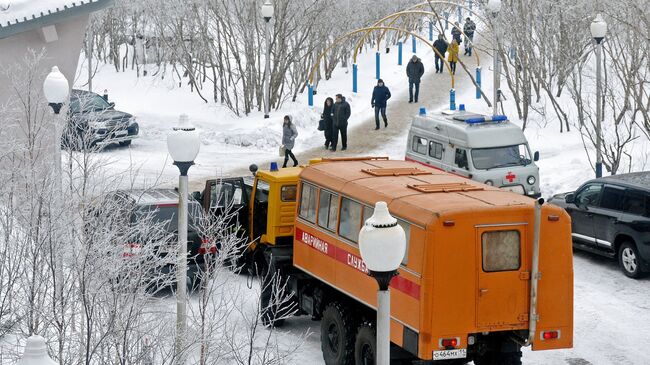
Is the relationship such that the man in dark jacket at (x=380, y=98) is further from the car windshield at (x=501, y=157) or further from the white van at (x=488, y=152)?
the car windshield at (x=501, y=157)

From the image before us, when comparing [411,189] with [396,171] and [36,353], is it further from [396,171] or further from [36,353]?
[36,353]

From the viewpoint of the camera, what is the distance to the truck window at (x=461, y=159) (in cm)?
2259

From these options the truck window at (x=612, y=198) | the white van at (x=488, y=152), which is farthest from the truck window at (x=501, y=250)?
the white van at (x=488, y=152)

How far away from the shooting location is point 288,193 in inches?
690

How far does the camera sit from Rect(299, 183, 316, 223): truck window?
16.3 m

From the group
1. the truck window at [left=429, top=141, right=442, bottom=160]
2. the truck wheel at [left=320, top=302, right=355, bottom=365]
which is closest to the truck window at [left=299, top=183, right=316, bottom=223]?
the truck wheel at [left=320, top=302, right=355, bottom=365]

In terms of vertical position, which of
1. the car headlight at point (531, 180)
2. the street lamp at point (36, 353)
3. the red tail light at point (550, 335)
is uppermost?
the street lamp at point (36, 353)

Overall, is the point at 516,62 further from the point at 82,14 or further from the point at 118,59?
the point at 118,59

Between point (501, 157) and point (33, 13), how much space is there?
9135 mm

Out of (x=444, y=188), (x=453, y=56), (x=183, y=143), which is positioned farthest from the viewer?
(x=453, y=56)

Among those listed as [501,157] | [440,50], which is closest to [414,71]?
[440,50]

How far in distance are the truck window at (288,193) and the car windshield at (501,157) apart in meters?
6.01

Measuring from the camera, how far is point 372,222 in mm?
8633

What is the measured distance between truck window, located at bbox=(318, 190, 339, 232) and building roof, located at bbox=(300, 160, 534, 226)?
0.13 metres
